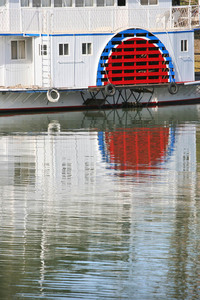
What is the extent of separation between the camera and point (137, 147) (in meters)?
20.3

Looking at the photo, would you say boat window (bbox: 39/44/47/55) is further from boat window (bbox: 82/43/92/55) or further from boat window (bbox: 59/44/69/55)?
boat window (bbox: 82/43/92/55)

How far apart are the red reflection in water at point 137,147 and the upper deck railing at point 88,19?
25.6 feet

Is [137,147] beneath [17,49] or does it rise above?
beneath

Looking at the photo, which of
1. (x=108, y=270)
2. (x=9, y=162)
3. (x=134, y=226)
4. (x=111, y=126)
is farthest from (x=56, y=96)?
(x=108, y=270)

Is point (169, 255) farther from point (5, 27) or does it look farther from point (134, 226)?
point (5, 27)

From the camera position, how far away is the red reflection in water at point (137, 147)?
17.6m

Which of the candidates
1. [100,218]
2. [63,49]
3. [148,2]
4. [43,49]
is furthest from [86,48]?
[100,218]

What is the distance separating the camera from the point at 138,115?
29.9m

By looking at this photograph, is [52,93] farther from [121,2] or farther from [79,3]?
[121,2]

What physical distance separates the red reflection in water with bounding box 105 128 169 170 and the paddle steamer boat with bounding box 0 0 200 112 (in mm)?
6934

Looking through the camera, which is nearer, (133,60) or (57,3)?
(57,3)

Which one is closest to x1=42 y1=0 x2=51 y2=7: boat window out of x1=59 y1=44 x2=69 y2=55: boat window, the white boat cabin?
the white boat cabin

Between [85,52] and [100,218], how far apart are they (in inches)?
784

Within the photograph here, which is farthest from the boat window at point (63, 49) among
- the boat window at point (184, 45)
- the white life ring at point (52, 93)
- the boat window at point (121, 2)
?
the boat window at point (184, 45)
